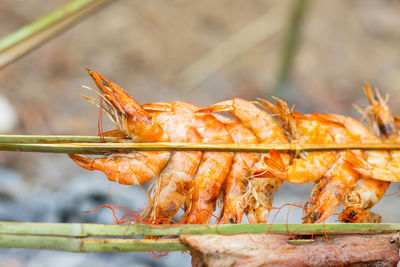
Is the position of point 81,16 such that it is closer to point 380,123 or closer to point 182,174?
point 182,174

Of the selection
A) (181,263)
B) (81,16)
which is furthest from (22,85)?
(181,263)

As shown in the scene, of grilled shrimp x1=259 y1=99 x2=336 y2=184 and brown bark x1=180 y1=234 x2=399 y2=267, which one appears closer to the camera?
brown bark x1=180 y1=234 x2=399 y2=267

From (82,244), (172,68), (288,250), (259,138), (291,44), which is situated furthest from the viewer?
(172,68)

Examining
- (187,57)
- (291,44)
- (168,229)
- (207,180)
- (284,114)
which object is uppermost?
(187,57)

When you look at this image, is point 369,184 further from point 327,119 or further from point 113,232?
point 113,232

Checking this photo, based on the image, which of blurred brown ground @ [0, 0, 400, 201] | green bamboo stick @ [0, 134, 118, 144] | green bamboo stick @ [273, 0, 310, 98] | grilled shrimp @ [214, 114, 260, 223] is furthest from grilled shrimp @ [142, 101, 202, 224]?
green bamboo stick @ [273, 0, 310, 98]

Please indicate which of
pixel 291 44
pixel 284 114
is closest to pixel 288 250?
pixel 284 114

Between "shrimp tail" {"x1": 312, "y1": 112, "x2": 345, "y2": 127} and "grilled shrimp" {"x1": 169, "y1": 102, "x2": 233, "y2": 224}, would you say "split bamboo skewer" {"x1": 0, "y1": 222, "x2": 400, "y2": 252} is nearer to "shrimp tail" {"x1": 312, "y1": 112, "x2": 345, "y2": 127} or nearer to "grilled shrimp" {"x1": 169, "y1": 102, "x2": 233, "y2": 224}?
"grilled shrimp" {"x1": 169, "y1": 102, "x2": 233, "y2": 224}
